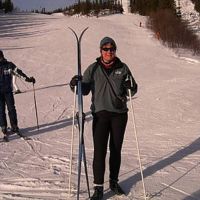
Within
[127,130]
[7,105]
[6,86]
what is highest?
[6,86]

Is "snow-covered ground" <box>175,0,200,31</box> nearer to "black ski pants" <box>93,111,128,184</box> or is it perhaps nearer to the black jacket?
the black jacket

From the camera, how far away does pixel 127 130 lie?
37.8 feet

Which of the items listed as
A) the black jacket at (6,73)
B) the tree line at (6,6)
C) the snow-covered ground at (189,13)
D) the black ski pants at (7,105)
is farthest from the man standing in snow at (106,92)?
the tree line at (6,6)

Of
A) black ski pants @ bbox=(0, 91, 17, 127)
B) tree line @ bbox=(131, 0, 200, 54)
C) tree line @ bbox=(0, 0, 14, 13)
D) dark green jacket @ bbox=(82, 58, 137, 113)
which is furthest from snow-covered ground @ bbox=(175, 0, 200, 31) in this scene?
dark green jacket @ bbox=(82, 58, 137, 113)

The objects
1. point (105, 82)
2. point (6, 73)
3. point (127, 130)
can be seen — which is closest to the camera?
point (105, 82)

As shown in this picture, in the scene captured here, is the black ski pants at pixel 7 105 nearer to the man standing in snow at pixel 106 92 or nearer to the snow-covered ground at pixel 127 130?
the snow-covered ground at pixel 127 130

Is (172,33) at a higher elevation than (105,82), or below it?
below

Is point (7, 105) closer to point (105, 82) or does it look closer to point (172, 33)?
point (105, 82)

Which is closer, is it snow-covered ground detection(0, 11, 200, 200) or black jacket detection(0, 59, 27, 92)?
snow-covered ground detection(0, 11, 200, 200)

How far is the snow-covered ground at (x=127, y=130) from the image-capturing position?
22.2 ft

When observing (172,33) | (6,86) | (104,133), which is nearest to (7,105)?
(6,86)

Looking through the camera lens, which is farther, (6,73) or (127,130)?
(127,130)

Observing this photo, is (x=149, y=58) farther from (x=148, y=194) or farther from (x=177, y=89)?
(x=148, y=194)

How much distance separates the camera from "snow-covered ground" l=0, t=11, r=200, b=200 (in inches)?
267
